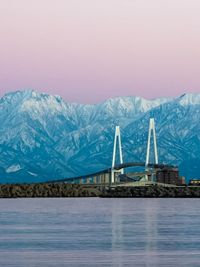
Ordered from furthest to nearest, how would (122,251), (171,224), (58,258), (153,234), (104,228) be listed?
(171,224) → (104,228) → (153,234) → (122,251) → (58,258)

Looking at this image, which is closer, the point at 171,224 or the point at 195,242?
the point at 195,242

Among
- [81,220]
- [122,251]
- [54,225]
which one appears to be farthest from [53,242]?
[81,220]

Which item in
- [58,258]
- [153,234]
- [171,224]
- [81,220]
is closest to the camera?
[58,258]

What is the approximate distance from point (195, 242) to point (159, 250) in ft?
24.3

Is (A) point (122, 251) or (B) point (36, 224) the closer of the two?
(A) point (122, 251)

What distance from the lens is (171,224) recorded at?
384 feet

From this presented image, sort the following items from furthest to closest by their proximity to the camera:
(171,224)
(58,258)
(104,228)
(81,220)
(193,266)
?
(81,220)
(171,224)
(104,228)
(58,258)
(193,266)

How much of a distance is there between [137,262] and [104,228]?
36429 millimetres

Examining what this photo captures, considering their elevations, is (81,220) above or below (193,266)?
above

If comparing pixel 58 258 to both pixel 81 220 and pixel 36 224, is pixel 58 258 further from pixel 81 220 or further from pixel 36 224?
pixel 81 220

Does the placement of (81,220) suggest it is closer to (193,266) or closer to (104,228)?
(104,228)

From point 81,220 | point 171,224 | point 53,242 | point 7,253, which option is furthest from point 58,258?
point 81,220

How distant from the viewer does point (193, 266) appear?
70.3 metres

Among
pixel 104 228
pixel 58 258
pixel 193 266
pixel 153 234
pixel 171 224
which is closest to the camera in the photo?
pixel 193 266
